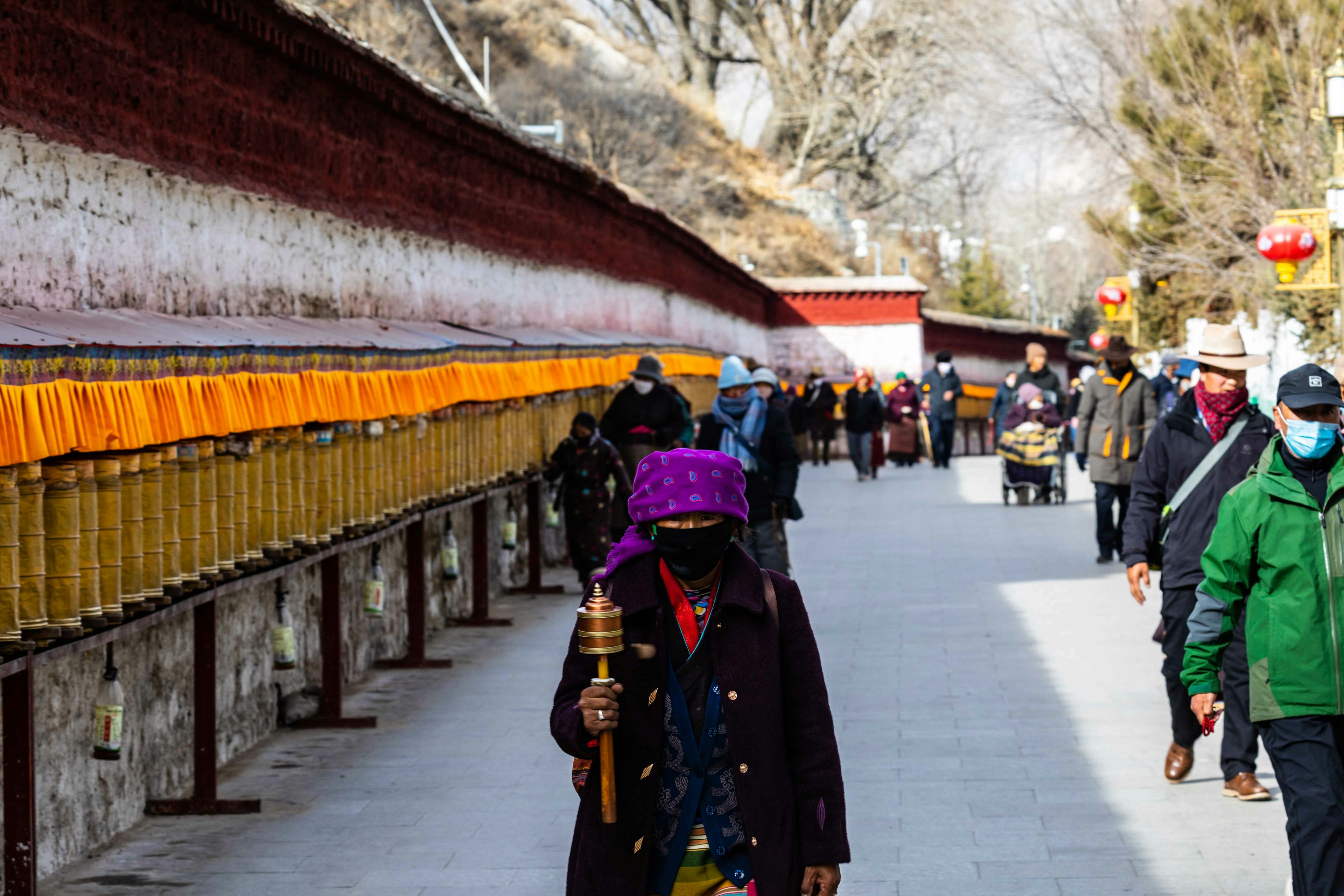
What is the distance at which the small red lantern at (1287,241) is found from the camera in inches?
645

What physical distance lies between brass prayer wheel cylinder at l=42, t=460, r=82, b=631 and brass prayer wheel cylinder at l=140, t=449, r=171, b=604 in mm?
634

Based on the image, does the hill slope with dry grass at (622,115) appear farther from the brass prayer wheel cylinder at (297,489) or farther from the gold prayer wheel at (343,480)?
the brass prayer wheel cylinder at (297,489)

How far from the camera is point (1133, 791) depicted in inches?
303

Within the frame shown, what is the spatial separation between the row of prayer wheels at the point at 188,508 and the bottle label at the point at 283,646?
16.5 inches

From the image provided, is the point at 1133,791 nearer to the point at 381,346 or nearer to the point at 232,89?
the point at 381,346

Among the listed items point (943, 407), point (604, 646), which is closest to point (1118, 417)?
point (604, 646)

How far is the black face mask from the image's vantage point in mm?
3938

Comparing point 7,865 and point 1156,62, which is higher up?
point 1156,62

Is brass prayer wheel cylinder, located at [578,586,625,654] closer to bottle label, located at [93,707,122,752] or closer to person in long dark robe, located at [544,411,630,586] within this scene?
bottle label, located at [93,707,122,752]

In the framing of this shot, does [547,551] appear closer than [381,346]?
No

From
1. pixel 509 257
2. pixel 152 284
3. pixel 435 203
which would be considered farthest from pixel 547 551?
pixel 152 284

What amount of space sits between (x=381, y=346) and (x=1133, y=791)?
4262 millimetres

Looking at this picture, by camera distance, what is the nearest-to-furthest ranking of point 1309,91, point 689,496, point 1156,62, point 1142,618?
1. point 689,496
2. point 1142,618
3. point 1309,91
4. point 1156,62

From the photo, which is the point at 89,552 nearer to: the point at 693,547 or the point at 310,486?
the point at 310,486
